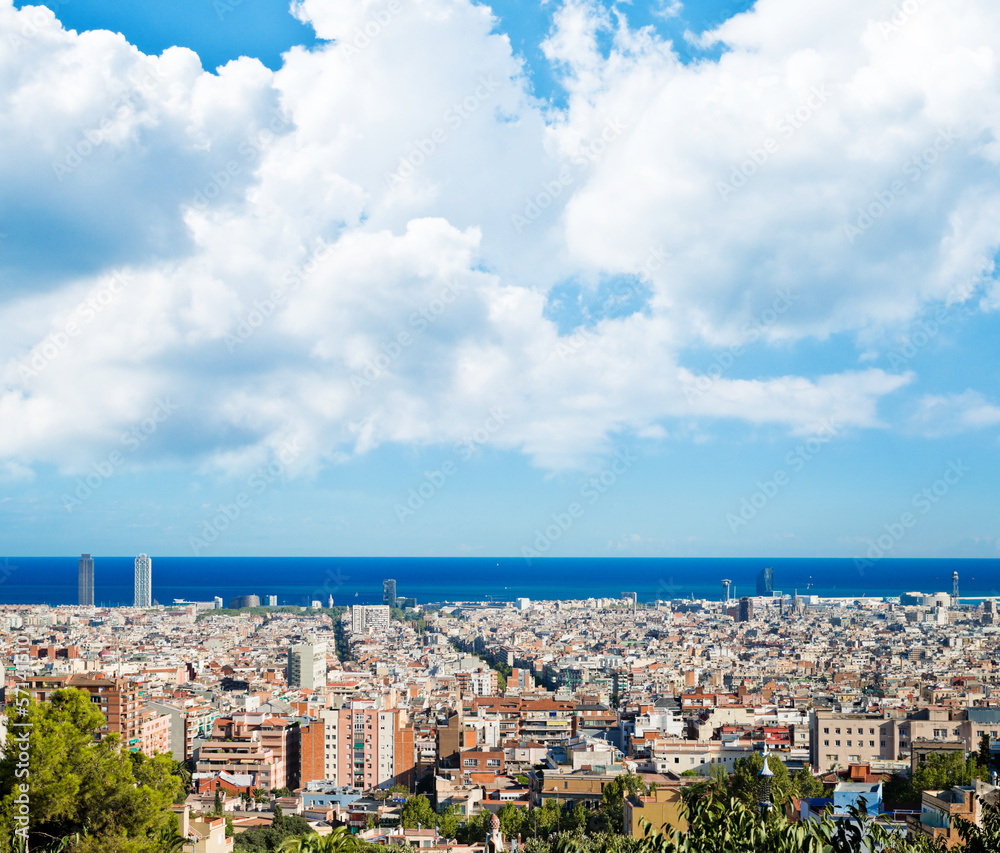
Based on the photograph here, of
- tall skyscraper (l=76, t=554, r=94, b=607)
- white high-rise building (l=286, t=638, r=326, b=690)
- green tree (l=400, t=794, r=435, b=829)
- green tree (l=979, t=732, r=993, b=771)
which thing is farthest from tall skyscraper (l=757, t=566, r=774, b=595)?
green tree (l=400, t=794, r=435, b=829)

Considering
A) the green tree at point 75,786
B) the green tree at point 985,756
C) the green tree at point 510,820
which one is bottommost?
the green tree at point 510,820

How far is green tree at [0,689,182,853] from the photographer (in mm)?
6914

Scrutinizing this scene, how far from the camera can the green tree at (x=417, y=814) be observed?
16891 mm

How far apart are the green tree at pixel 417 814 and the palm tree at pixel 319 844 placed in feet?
40.7

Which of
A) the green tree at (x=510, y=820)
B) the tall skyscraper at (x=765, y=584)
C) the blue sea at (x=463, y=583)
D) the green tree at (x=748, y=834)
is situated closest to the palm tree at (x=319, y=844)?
the green tree at (x=748, y=834)

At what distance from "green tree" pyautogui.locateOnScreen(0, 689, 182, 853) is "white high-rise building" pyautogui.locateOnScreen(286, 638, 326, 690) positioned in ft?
106

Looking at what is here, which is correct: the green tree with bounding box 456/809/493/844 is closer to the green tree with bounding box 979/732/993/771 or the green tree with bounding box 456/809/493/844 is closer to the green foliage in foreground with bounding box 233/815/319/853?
the green foliage in foreground with bounding box 233/815/319/853

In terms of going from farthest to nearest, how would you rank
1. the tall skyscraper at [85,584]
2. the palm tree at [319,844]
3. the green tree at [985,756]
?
the tall skyscraper at [85,584] < the green tree at [985,756] < the palm tree at [319,844]

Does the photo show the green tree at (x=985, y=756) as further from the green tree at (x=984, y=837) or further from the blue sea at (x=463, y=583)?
the blue sea at (x=463, y=583)

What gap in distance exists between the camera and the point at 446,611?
74.4 meters

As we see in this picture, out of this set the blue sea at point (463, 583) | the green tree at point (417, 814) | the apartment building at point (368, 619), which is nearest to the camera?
the green tree at point (417, 814)

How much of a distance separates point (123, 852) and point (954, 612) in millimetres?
67066

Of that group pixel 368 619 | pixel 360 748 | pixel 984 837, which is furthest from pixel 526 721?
pixel 368 619

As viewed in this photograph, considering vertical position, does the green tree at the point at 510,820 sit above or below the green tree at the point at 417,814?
above
